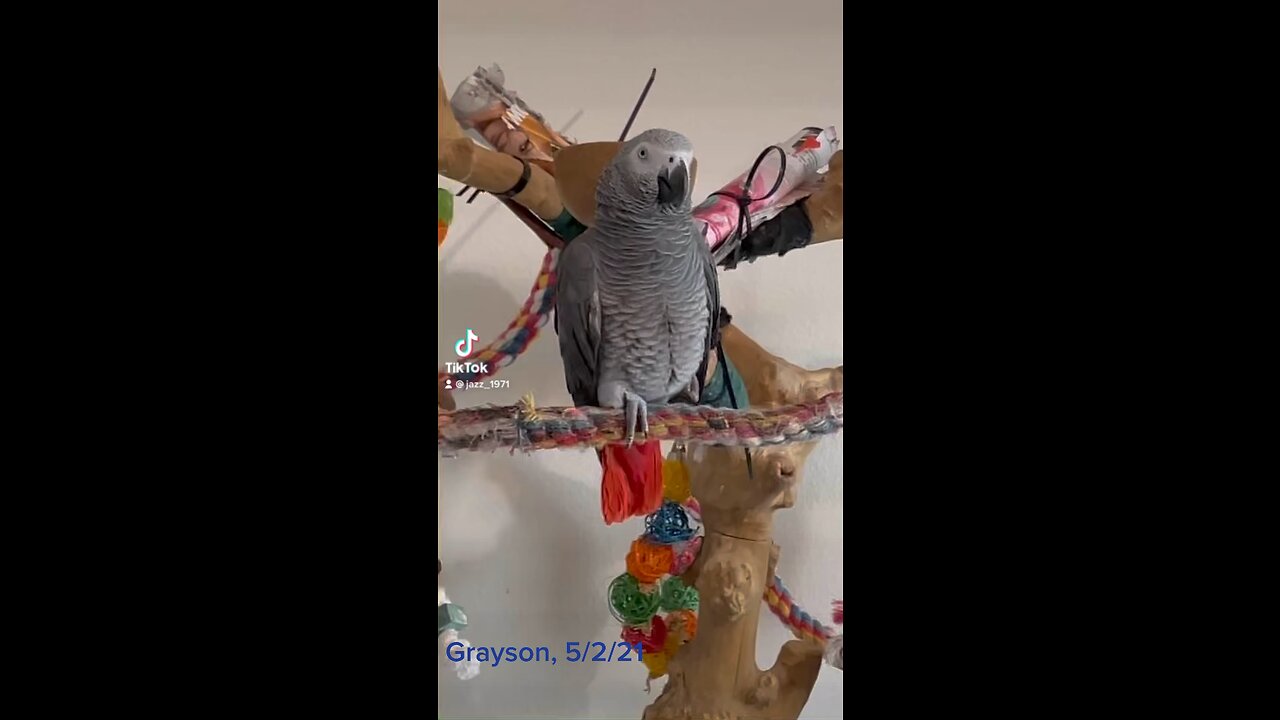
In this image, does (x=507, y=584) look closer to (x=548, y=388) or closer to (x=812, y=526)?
(x=548, y=388)

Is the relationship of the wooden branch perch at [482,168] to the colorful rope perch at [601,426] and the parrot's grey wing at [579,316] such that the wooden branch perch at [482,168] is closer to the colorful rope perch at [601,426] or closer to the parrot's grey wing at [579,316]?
the parrot's grey wing at [579,316]

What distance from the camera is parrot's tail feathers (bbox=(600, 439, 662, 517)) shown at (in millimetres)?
1418

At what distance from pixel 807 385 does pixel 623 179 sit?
0.52m

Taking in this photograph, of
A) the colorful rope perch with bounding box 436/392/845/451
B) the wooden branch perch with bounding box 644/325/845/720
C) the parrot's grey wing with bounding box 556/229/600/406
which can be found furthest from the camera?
the wooden branch perch with bounding box 644/325/845/720

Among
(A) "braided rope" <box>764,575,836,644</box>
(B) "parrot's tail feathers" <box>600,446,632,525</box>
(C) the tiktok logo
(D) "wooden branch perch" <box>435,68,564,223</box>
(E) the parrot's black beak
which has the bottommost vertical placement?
(A) "braided rope" <box>764,575,836,644</box>

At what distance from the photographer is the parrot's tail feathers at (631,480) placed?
1418mm

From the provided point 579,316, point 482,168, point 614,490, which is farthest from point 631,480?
point 482,168

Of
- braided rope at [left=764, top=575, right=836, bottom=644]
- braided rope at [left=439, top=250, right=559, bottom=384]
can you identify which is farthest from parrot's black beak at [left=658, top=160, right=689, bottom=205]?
braided rope at [left=764, top=575, right=836, bottom=644]

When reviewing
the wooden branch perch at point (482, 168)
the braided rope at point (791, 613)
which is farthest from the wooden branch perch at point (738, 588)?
the wooden branch perch at point (482, 168)

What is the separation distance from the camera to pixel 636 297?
4.57 feet

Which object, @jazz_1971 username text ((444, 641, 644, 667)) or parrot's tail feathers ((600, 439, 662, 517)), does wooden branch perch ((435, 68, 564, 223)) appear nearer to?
parrot's tail feathers ((600, 439, 662, 517))

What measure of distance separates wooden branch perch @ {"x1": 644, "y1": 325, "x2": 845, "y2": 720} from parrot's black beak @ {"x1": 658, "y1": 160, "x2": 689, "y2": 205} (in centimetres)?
34

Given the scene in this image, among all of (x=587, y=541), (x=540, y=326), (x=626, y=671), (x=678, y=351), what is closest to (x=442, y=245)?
(x=540, y=326)

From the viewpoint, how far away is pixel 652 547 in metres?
1.55
